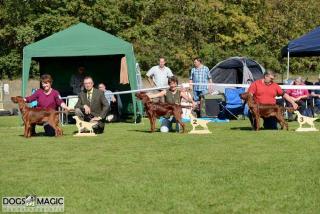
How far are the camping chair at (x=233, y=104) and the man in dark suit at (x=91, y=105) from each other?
15.8 feet

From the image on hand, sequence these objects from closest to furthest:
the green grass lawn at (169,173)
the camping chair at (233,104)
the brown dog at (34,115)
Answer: the green grass lawn at (169,173), the brown dog at (34,115), the camping chair at (233,104)

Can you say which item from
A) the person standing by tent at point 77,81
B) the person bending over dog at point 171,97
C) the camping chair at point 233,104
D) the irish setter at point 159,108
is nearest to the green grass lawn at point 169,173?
the irish setter at point 159,108

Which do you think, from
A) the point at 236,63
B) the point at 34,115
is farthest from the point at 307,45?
the point at 34,115

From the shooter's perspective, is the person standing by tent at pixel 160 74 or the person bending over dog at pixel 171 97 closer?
the person bending over dog at pixel 171 97

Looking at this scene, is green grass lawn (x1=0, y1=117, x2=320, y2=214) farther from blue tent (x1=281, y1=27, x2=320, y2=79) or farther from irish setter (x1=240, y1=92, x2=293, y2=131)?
blue tent (x1=281, y1=27, x2=320, y2=79)

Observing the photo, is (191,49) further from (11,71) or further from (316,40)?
(316,40)

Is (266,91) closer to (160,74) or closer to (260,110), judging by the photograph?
(260,110)

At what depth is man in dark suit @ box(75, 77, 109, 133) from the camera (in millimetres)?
10617

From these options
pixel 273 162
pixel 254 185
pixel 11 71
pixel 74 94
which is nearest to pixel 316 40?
pixel 74 94

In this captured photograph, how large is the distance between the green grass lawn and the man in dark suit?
2.85ft

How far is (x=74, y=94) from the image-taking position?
15633 millimetres

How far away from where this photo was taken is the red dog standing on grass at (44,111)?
10.0 m

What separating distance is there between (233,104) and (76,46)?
138 inches

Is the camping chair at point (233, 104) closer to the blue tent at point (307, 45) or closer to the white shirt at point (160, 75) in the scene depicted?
the white shirt at point (160, 75)
